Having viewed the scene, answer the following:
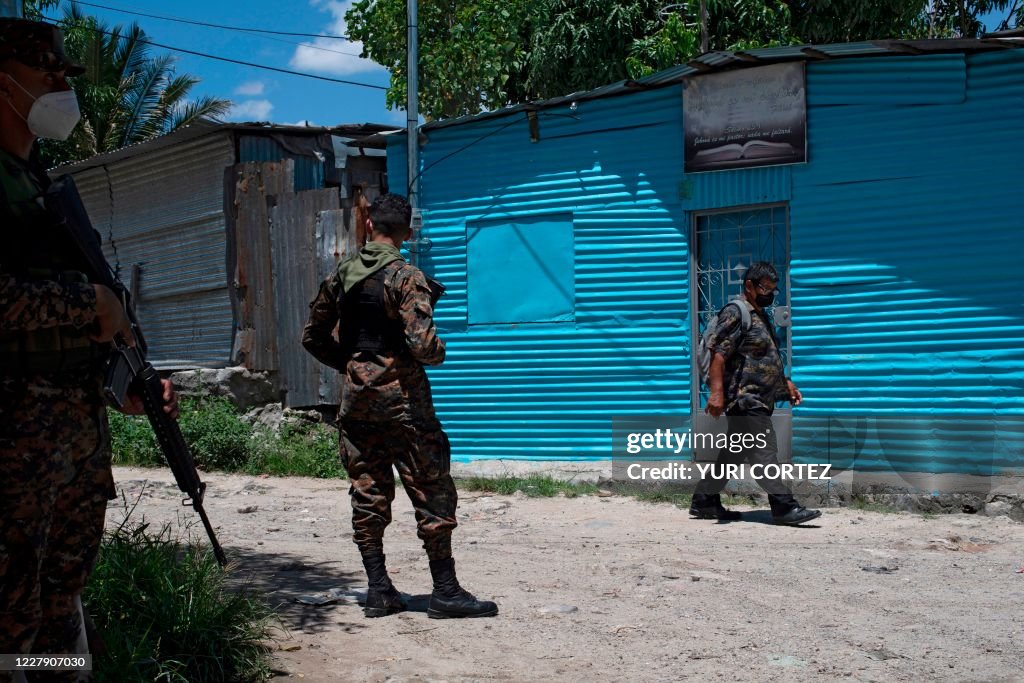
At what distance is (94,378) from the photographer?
272 cm

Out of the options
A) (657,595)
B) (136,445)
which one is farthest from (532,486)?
(136,445)

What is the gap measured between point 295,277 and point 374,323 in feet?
23.5

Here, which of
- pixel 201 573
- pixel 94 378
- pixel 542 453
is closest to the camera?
pixel 94 378

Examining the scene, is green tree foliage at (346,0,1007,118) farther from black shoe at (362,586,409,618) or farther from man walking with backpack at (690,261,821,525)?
black shoe at (362,586,409,618)

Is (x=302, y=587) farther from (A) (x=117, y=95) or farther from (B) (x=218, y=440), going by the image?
(A) (x=117, y=95)

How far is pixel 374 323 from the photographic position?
4527 mm

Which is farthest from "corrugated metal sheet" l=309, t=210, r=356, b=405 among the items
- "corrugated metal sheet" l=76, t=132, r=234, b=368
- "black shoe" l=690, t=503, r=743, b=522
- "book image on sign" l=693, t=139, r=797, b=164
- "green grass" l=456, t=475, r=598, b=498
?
"black shoe" l=690, t=503, r=743, b=522

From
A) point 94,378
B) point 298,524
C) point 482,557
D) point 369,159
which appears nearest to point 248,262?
point 369,159

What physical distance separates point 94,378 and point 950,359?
678 centimetres

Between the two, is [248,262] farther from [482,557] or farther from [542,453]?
[482,557]

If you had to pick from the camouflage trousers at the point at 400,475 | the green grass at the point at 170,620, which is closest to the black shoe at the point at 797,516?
the camouflage trousers at the point at 400,475

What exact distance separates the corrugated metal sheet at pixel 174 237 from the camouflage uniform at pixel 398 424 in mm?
8183

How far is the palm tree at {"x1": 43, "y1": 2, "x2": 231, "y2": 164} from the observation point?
69.4ft

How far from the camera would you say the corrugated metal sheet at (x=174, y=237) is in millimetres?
12469
